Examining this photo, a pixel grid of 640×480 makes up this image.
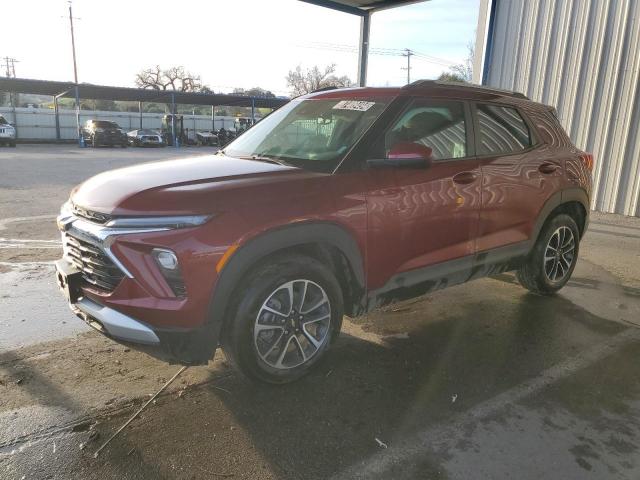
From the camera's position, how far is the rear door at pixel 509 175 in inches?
163

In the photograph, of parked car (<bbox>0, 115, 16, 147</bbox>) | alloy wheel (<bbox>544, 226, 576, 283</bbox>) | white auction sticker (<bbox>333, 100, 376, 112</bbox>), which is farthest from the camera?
parked car (<bbox>0, 115, 16, 147</bbox>)

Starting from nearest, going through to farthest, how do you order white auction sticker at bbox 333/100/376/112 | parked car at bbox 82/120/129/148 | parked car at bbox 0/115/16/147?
Result: white auction sticker at bbox 333/100/376/112, parked car at bbox 0/115/16/147, parked car at bbox 82/120/129/148

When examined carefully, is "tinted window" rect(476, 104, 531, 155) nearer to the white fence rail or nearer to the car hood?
the car hood

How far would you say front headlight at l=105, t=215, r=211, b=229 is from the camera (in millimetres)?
2705

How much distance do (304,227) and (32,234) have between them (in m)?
5.92

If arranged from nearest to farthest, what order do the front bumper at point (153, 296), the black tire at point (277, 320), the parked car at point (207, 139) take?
1. the front bumper at point (153, 296)
2. the black tire at point (277, 320)
3. the parked car at point (207, 139)

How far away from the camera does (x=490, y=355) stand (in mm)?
3865

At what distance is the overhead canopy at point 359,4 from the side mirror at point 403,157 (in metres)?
9.99

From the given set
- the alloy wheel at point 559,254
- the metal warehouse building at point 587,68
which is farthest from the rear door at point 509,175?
the metal warehouse building at point 587,68

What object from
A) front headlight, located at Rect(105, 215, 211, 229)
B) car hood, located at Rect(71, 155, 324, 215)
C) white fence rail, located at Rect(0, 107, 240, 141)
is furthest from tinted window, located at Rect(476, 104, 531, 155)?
white fence rail, located at Rect(0, 107, 240, 141)

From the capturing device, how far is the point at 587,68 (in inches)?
406

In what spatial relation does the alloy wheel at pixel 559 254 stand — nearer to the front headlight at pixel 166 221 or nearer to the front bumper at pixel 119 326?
the front headlight at pixel 166 221

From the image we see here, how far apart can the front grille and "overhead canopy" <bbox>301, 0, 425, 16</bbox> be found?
10.6 m

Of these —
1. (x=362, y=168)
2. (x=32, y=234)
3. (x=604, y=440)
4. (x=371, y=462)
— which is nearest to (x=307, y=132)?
(x=362, y=168)
